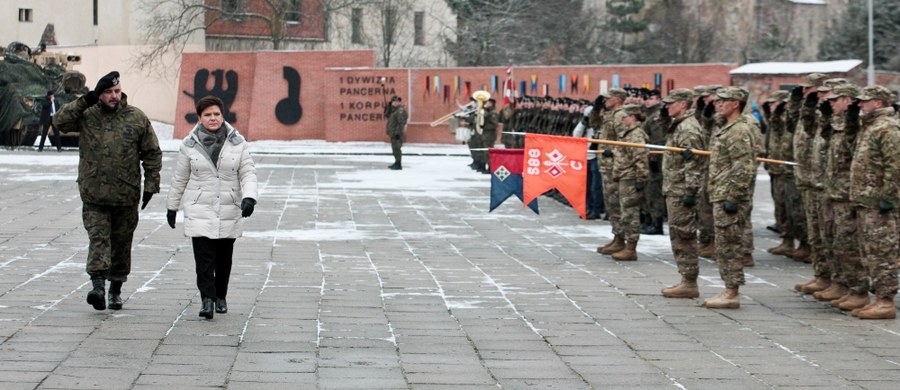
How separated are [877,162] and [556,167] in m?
4.01

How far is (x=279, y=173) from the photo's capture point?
94.2 feet

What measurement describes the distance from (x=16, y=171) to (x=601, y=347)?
20.5 metres

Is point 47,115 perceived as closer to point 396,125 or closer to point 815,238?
point 396,125

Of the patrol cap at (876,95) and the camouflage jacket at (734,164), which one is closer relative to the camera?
the patrol cap at (876,95)

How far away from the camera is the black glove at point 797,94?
14.3 meters

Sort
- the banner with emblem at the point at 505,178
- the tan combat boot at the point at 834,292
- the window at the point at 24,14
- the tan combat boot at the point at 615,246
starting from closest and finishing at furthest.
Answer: the tan combat boot at the point at 834,292, the tan combat boot at the point at 615,246, the banner with emblem at the point at 505,178, the window at the point at 24,14

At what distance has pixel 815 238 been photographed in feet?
40.1

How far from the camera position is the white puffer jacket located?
9836 mm

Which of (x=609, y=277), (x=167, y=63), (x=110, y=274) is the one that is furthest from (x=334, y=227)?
(x=167, y=63)

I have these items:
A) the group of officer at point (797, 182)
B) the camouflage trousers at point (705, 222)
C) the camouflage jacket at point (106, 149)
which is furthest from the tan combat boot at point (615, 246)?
the camouflage jacket at point (106, 149)

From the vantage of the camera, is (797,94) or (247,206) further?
(797,94)

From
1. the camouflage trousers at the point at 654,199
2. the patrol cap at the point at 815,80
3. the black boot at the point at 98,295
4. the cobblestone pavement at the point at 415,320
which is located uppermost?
the patrol cap at the point at 815,80

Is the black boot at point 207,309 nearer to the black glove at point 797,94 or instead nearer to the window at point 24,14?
the black glove at point 797,94

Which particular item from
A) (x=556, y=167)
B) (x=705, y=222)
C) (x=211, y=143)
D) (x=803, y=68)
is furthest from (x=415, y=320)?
(x=803, y=68)
